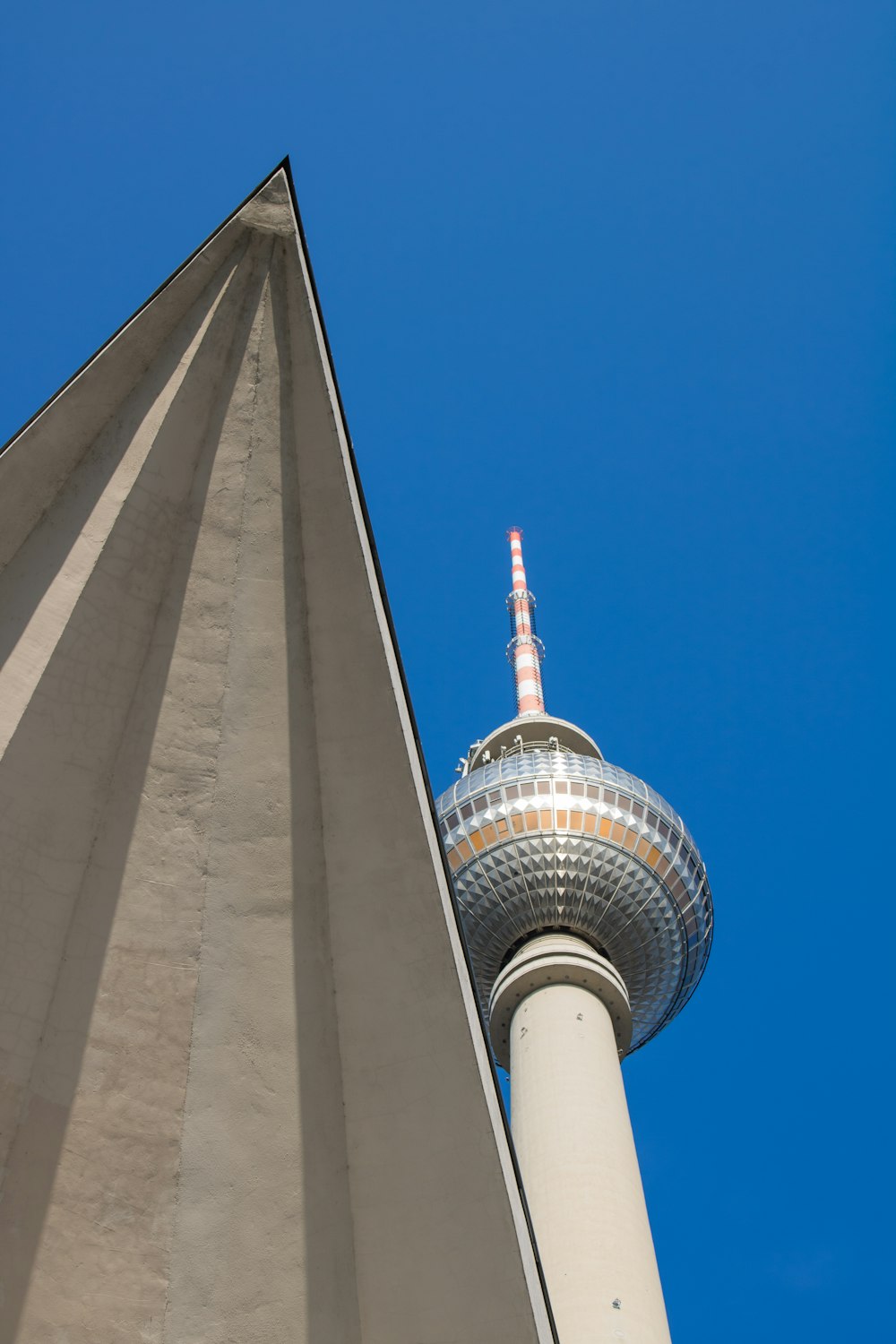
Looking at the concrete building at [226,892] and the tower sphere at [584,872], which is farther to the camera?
the tower sphere at [584,872]

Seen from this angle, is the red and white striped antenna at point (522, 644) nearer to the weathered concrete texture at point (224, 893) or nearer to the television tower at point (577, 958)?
the television tower at point (577, 958)

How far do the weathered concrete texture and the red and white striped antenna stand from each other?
41.0 metres

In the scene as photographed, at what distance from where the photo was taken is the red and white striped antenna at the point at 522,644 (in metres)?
51.1

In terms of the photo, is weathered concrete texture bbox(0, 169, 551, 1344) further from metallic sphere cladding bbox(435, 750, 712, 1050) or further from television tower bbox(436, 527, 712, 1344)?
metallic sphere cladding bbox(435, 750, 712, 1050)

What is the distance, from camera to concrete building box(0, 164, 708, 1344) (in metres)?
7.43

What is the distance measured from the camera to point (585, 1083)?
31.1m

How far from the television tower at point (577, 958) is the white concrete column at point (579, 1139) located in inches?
1.6

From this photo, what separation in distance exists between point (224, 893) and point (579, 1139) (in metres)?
23.7

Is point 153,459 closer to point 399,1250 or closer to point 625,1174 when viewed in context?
point 399,1250

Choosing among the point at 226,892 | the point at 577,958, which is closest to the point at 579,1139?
the point at 577,958

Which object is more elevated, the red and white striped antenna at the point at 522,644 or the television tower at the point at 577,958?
the red and white striped antenna at the point at 522,644

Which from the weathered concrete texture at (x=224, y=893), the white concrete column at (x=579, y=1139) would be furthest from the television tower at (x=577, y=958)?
the weathered concrete texture at (x=224, y=893)

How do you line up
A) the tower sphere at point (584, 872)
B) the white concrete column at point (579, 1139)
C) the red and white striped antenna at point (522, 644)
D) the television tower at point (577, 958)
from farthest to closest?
the red and white striped antenna at point (522, 644)
the tower sphere at point (584, 872)
the television tower at point (577, 958)
the white concrete column at point (579, 1139)

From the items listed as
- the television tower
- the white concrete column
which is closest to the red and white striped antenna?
the television tower
